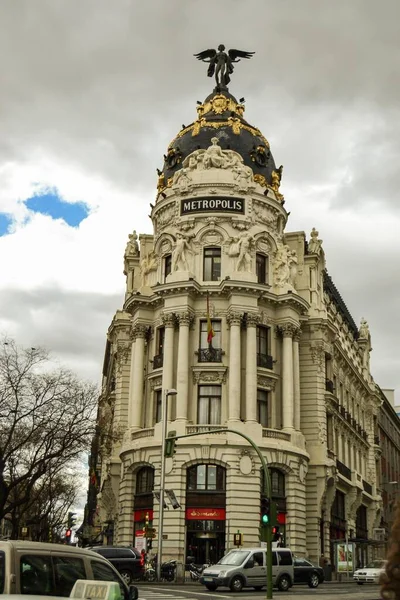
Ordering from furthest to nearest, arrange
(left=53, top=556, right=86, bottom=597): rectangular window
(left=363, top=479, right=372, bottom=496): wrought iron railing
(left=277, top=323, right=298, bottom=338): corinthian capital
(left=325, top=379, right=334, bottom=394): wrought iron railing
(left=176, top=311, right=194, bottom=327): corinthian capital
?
(left=363, top=479, right=372, bottom=496): wrought iron railing, (left=325, top=379, right=334, bottom=394): wrought iron railing, (left=277, top=323, right=298, bottom=338): corinthian capital, (left=176, top=311, right=194, bottom=327): corinthian capital, (left=53, top=556, right=86, bottom=597): rectangular window

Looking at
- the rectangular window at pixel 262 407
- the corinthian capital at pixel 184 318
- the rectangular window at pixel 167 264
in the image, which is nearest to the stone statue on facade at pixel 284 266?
the corinthian capital at pixel 184 318

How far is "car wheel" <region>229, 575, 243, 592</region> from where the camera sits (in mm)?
30328

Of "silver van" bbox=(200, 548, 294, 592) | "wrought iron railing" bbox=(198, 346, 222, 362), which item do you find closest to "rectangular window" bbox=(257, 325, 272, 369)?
"wrought iron railing" bbox=(198, 346, 222, 362)

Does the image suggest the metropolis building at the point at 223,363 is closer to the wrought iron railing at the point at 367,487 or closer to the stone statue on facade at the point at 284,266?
the stone statue on facade at the point at 284,266

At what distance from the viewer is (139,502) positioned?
4856 cm

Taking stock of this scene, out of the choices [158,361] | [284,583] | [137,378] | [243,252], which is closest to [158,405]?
[137,378]

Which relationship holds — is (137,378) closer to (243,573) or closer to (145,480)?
(145,480)

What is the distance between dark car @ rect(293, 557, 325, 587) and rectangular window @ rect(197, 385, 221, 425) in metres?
13.2

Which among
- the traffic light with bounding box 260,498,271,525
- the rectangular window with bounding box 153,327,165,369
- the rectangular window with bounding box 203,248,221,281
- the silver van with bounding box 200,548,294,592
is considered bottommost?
the silver van with bounding box 200,548,294,592

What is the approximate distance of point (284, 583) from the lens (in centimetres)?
3331

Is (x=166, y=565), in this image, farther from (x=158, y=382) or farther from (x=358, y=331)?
(x=358, y=331)

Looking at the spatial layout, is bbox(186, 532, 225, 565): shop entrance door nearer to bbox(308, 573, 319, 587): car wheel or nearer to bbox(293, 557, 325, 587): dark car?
bbox(293, 557, 325, 587): dark car

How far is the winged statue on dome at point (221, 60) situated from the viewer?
2447 inches

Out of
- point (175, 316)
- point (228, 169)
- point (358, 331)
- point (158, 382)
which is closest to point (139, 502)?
point (158, 382)
